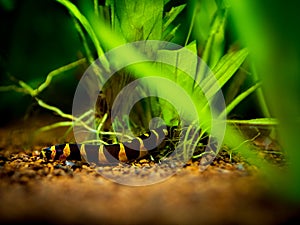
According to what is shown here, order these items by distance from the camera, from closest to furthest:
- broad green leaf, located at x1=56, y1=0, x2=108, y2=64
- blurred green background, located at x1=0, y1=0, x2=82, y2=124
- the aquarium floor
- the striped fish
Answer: the aquarium floor < the striped fish < broad green leaf, located at x1=56, y1=0, x2=108, y2=64 < blurred green background, located at x1=0, y1=0, x2=82, y2=124

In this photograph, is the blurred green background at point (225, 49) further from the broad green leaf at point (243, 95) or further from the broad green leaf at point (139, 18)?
the broad green leaf at point (139, 18)

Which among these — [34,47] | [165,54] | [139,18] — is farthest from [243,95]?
[34,47]

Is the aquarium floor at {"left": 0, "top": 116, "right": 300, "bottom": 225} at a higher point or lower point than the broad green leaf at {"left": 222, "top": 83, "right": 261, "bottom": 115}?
lower

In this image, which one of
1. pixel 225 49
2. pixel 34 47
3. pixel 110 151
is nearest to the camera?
pixel 110 151

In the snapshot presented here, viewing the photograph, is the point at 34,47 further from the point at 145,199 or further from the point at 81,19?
the point at 145,199

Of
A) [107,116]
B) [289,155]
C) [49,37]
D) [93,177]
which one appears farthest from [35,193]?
[49,37]

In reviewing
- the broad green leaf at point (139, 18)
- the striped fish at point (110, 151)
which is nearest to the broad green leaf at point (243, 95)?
the striped fish at point (110, 151)

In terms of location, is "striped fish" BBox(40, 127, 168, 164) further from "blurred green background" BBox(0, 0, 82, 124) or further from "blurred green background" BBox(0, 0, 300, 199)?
"blurred green background" BBox(0, 0, 82, 124)

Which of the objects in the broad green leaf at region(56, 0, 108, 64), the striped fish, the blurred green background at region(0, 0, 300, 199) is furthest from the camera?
the broad green leaf at region(56, 0, 108, 64)

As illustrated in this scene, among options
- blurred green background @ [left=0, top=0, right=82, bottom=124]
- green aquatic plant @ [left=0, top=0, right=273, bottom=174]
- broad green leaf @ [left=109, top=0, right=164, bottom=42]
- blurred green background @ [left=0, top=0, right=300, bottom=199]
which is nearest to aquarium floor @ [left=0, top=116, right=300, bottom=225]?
blurred green background @ [left=0, top=0, right=300, bottom=199]
